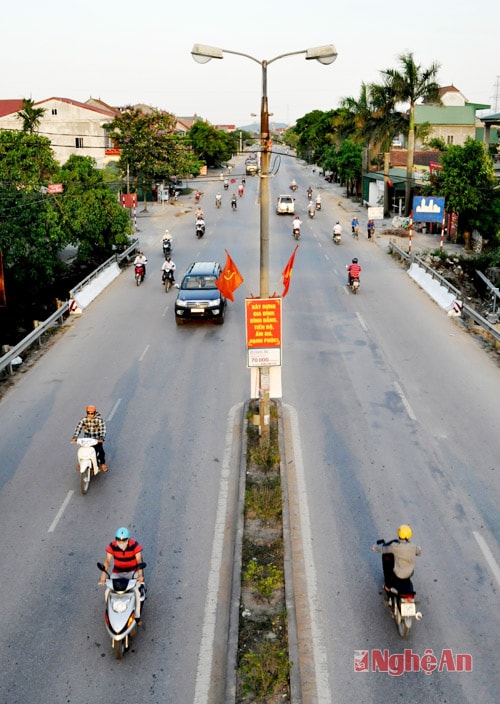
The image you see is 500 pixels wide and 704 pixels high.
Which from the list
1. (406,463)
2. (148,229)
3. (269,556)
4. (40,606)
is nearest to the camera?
(40,606)

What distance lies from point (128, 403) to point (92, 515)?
505 centimetres

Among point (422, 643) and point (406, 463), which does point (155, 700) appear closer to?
point (422, 643)

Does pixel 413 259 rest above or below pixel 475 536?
above

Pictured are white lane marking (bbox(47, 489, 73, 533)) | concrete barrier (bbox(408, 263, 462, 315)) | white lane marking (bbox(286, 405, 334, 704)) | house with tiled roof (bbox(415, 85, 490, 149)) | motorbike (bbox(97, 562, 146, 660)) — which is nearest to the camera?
white lane marking (bbox(286, 405, 334, 704))

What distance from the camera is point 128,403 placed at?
53.2 feet

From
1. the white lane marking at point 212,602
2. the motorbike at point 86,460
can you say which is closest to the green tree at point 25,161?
the motorbike at point 86,460

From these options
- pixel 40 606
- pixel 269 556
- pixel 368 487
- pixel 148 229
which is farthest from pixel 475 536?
pixel 148 229

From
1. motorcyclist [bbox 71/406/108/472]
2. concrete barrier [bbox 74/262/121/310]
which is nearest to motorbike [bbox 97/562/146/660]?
motorcyclist [bbox 71/406/108/472]

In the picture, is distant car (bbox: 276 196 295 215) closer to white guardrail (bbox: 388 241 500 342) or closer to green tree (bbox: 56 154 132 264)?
white guardrail (bbox: 388 241 500 342)

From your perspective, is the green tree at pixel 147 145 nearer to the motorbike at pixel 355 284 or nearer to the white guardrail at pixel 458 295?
the white guardrail at pixel 458 295

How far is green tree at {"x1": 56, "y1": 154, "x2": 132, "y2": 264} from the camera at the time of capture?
3197 centimetres

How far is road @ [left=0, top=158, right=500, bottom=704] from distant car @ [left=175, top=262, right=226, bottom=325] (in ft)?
1.71

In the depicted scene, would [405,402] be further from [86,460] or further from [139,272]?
[139,272]

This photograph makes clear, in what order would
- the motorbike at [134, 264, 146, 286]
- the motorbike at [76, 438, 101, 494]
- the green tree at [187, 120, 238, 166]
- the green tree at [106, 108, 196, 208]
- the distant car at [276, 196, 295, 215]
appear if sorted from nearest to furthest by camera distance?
the motorbike at [76, 438, 101, 494] < the motorbike at [134, 264, 146, 286] < the distant car at [276, 196, 295, 215] < the green tree at [106, 108, 196, 208] < the green tree at [187, 120, 238, 166]
